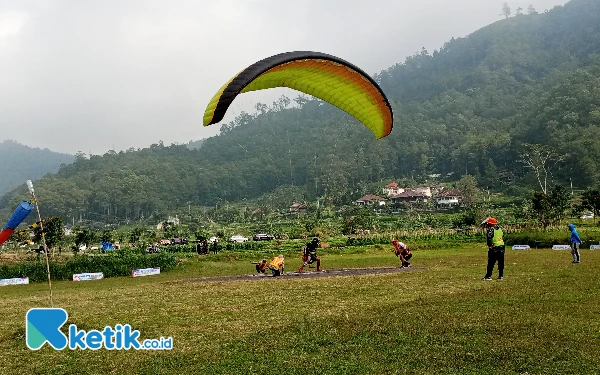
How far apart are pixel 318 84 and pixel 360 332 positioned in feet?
22.4

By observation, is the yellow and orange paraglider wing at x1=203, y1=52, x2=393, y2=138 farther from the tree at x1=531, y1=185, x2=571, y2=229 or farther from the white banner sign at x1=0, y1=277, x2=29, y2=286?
the tree at x1=531, y1=185, x2=571, y2=229

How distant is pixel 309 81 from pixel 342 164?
521 feet

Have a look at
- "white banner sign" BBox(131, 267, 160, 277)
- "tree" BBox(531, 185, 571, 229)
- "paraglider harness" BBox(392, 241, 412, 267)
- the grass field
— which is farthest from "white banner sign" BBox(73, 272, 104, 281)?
"tree" BBox(531, 185, 571, 229)

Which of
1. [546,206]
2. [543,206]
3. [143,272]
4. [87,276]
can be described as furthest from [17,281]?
[546,206]

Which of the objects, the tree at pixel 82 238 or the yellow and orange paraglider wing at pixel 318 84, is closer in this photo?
the yellow and orange paraglider wing at pixel 318 84

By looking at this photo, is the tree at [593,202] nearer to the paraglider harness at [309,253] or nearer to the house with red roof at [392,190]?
the paraglider harness at [309,253]

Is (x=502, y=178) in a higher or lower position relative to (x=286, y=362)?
higher

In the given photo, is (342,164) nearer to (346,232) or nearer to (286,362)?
(346,232)

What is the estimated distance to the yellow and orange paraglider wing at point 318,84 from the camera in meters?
9.12

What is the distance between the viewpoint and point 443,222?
72.7m

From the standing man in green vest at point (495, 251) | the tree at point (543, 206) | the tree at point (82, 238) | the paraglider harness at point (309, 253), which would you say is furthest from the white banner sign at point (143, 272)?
the tree at point (543, 206)

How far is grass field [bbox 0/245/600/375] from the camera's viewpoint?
668 cm

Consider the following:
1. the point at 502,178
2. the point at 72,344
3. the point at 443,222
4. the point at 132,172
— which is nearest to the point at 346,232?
the point at 443,222

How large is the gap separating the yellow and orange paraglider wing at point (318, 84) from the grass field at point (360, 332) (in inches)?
167
